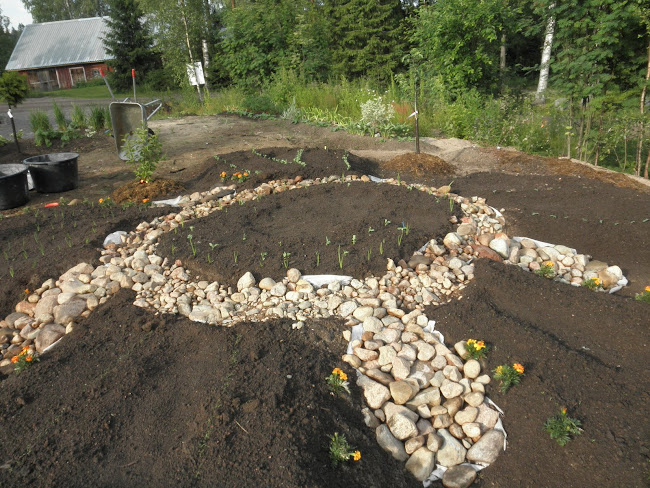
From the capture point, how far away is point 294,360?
284 centimetres

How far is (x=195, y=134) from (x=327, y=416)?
799 centimetres

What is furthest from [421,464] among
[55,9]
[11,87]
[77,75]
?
[55,9]

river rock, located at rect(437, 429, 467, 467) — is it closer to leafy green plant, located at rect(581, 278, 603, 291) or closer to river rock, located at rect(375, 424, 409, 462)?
river rock, located at rect(375, 424, 409, 462)

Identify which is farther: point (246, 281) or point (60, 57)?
point (60, 57)

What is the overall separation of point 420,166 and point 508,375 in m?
4.26

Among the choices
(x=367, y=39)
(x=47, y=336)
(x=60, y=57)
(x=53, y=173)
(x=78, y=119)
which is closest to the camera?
(x=47, y=336)

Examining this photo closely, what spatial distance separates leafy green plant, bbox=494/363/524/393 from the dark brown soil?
1.32 m

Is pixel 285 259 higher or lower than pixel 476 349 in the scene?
higher

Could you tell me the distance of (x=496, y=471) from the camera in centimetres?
233

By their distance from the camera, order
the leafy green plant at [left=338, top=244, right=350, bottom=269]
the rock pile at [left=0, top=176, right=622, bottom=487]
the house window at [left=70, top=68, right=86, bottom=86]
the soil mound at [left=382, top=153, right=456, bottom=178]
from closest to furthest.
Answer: the rock pile at [left=0, top=176, right=622, bottom=487] < the leafy green plant at [left=338, top=244, right=350, bottom=269] < the soil mound at [left=382, top=153, right=456, bottom=178] < the house window at [left=70, top=68, right=86, bottom=86]

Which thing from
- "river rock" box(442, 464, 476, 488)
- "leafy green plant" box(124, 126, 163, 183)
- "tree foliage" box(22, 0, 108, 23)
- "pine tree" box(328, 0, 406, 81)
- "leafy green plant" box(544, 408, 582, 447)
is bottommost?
"river rock" box(442, 464, 476, 488)

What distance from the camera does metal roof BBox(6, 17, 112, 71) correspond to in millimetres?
30891

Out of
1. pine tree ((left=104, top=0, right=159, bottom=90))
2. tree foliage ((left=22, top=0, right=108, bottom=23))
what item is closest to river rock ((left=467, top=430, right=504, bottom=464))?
pine tree ((left=104, top=0, right=159, bottom=90))

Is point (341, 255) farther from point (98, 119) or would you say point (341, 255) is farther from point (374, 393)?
point (98, 119)
